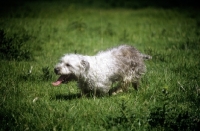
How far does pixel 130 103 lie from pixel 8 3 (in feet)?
59.1

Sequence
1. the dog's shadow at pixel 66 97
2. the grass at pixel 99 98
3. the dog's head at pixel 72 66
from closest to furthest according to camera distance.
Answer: the grass at pixel 99 98 < the dog's head at pixel 72 66 < the dog's shadow at pixel 66 97

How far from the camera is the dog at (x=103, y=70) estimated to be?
590 centimetres

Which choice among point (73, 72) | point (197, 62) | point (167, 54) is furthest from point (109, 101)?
point (167, 54)

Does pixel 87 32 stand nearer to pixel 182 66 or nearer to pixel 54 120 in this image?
pixel 182 66

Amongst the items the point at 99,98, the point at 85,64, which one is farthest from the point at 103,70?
the point at 99,98

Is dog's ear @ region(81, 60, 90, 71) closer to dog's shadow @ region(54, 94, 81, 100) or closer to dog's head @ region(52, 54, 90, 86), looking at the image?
dog's head @ region(52, 54, 90, 86)

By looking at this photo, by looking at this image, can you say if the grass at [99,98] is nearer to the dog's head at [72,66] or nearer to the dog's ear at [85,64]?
the dog's head at [72,66]

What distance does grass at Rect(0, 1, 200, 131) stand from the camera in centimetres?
471

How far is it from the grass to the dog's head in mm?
457

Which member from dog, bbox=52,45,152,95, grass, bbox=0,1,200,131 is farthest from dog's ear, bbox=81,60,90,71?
grass, bbox=0,1,200,131

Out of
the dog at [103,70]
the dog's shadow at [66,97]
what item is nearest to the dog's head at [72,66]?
the dog at [103,70]

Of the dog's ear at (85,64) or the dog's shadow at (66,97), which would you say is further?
the dog's shadow at (66,97)

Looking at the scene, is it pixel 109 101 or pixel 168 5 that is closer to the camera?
pixel 109 101

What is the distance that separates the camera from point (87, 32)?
13773 mm
